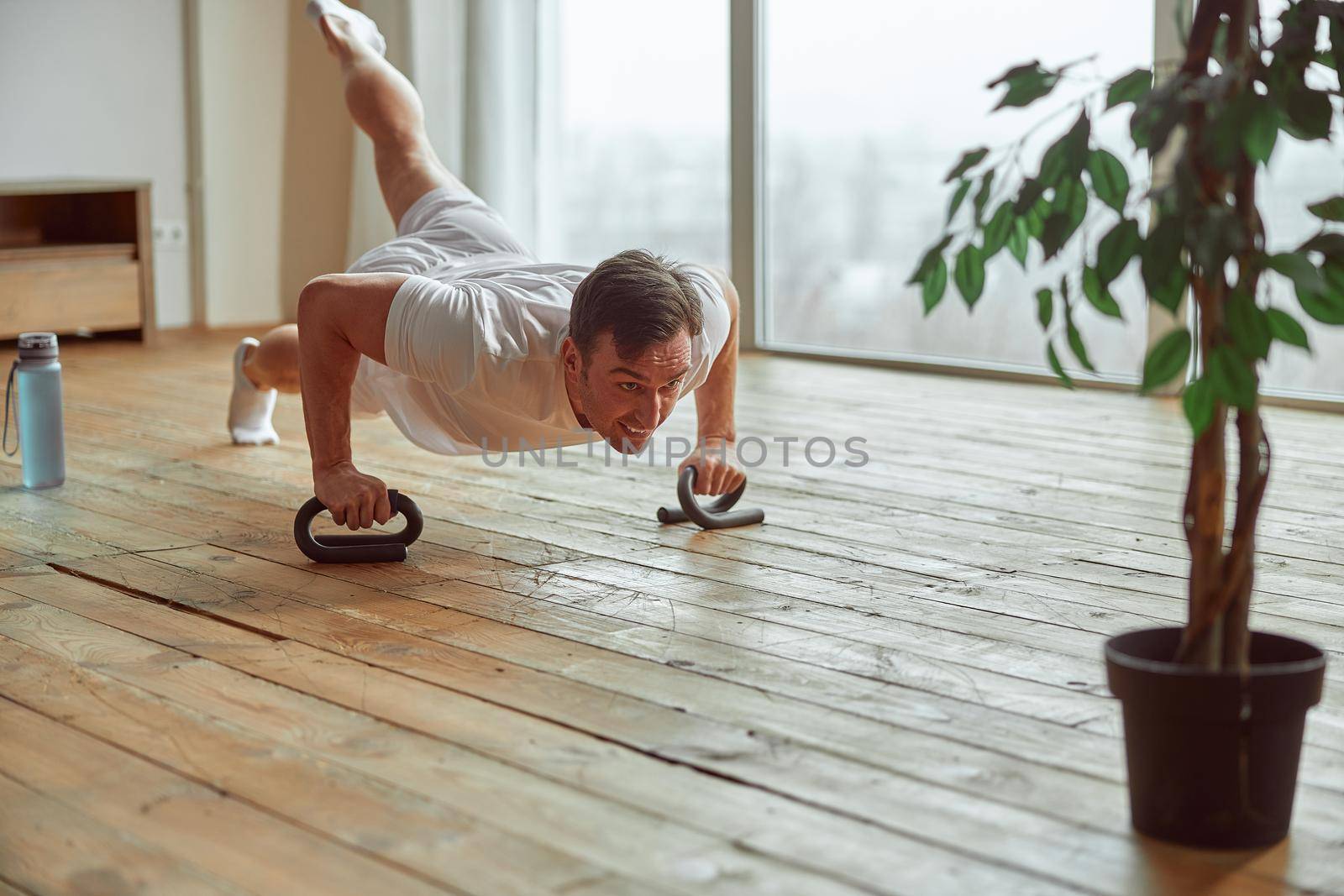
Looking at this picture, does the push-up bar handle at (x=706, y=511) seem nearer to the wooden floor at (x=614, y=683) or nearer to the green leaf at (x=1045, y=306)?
the wooden floor at (x=614, y=683)

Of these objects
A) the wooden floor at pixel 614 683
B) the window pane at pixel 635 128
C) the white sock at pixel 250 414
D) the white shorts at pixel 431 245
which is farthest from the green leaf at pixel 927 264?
the window pane at pixel 635 128

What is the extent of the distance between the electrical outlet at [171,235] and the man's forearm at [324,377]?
3.57m

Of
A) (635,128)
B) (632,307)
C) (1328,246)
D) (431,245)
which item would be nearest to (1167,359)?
(1328,246)

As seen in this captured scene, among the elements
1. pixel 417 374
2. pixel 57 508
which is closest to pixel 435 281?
pixel 417 374

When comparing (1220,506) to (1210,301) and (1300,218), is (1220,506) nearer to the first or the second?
(1210,301)

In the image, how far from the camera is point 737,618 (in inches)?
70.6

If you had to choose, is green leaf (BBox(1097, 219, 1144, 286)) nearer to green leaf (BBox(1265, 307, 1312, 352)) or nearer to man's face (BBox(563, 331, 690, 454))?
green leaf (BBox(1265, 307, 1312, 352))

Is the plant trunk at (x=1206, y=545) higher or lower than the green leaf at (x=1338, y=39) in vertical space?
lower

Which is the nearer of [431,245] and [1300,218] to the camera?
[431,245]

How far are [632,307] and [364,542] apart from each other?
55 centimetres

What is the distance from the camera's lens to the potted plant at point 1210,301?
39.6 inches

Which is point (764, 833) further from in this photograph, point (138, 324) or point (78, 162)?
point (78, 162)

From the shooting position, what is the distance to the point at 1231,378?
0.99m

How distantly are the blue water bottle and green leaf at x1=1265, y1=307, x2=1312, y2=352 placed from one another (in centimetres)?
207
